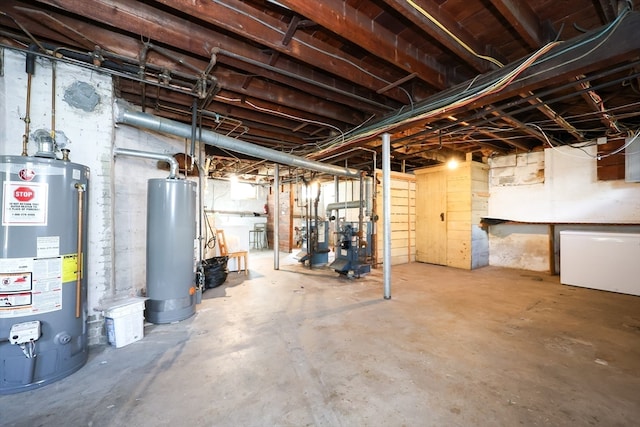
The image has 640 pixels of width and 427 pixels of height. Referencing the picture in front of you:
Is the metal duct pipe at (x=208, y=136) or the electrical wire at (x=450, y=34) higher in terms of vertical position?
the electrical wire at (x=450, y=34)

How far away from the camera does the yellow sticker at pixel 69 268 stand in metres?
1.76

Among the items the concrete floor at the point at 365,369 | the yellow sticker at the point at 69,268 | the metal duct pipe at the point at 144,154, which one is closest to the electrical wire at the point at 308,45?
the metal duct pipe at the point at 144,154

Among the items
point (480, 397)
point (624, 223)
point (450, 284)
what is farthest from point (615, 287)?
point (480, 397)

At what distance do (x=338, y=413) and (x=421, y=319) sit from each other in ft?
5.46

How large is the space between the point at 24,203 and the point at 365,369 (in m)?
2.58

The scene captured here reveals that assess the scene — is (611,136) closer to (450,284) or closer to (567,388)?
(450,284)

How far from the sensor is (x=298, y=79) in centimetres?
262

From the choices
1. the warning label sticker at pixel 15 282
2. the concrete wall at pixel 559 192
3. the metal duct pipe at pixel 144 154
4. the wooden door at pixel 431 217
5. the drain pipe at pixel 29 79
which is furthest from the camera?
the wooden door at pixel 431 217

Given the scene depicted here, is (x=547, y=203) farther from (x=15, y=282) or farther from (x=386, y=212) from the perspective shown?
(x=15, y=282)

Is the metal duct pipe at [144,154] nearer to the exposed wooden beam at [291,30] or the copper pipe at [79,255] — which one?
the copper pipe at [79,255]

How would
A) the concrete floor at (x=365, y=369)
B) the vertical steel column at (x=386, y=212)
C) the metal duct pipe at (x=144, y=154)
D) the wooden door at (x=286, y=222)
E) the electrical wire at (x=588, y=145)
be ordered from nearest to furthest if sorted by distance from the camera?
the concrete floor at (x=365, y=369), the metal duct pipe at (x=144, y=154), the vertical steel column at (x=386, y=212), the electrical wire at (x=588, y=145), the wooden door at (x=286, y=222)

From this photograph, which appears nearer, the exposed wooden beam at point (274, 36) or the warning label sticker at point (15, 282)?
the warning label sticker at point (15, 282)

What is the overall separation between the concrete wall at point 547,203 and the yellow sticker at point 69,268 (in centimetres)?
676

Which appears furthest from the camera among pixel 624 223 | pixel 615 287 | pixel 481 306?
pixel 624 223
